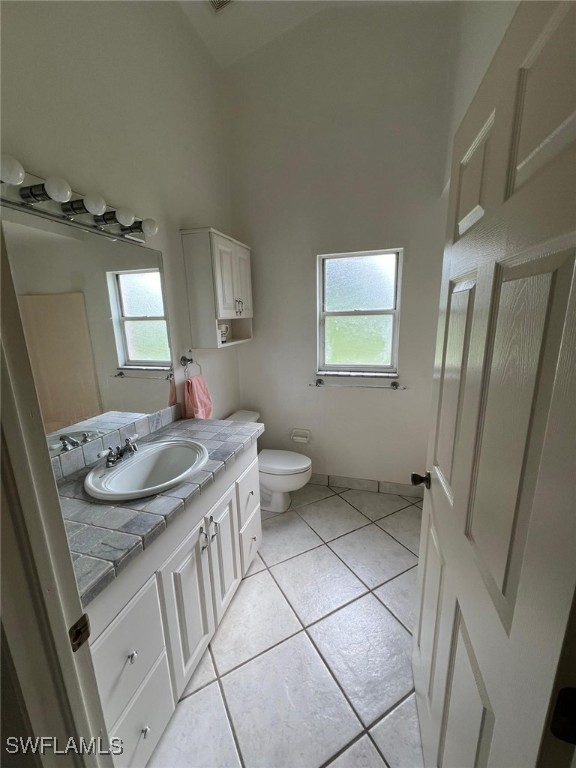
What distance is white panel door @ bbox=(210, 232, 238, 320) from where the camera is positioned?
78.0 inches

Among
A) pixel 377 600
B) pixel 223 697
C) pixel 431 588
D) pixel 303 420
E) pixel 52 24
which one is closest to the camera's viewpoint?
pixel 431 588

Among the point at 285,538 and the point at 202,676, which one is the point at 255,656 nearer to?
the point at 202,676

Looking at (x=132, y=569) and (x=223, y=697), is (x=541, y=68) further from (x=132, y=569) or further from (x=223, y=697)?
(x=223, y=697)

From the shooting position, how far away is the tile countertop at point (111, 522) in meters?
0.83

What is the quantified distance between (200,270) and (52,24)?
3.57 feet

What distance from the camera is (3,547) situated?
44 cm

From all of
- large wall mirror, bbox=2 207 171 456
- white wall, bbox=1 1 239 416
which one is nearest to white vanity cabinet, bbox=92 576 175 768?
large wall mirror, bbox=2 207 171 456

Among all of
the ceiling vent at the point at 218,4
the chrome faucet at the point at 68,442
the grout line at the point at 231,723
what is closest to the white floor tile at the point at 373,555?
the grout line at the point at 231,723

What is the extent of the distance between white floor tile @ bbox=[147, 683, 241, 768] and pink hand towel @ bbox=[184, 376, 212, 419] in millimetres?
1354

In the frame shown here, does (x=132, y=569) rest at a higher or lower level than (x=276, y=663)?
higher

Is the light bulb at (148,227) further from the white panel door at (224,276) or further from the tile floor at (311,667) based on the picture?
the tile floor at (311,667)

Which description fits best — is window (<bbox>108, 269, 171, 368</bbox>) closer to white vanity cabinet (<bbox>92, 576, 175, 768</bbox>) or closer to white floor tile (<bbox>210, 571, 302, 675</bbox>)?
white vanity cabinet (<bbox>92, 576, 175, 768</bbox>)

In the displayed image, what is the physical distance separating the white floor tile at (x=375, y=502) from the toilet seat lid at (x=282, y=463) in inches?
22.6

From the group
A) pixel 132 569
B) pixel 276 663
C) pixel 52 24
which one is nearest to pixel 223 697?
pixel 276 663
